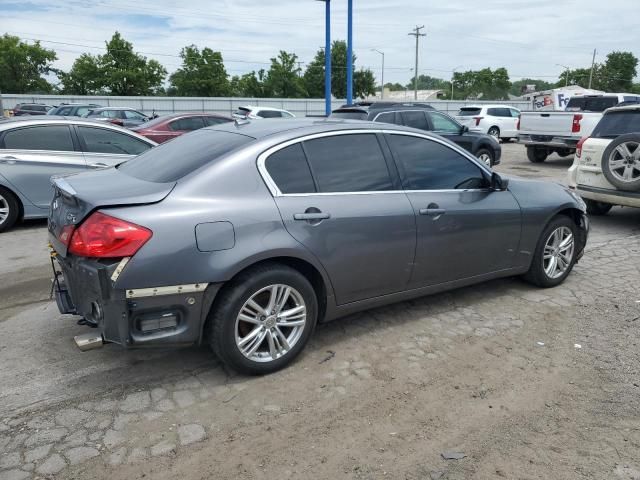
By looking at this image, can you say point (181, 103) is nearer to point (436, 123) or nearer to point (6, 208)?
point (436, 123)

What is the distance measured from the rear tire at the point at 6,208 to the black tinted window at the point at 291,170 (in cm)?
559

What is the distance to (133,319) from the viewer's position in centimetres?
304

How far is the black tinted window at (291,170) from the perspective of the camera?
3.55 m

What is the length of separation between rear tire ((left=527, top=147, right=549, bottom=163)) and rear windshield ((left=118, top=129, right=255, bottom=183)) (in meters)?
14.0

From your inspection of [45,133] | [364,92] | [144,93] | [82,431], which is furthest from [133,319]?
[364,92]

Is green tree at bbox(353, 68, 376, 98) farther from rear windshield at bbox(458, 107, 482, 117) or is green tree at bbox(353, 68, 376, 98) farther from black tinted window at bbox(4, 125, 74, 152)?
black tinted window at bbox(4, 125, 74, 152)

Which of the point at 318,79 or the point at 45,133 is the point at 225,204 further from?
the point at 318,79

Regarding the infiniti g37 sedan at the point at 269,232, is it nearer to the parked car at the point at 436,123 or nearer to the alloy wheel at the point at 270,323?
the alloy wheel at the point at 270,323

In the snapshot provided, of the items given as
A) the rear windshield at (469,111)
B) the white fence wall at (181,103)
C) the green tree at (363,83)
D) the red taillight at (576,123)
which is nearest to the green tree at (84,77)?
the white fence wall at (181,103)

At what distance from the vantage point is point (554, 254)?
203 inches

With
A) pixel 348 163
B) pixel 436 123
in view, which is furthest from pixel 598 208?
pixel 348 163

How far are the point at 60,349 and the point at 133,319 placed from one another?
1.22 m

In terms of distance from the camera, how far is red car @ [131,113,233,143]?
40.8 ft

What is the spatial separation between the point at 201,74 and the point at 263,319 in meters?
55.0
